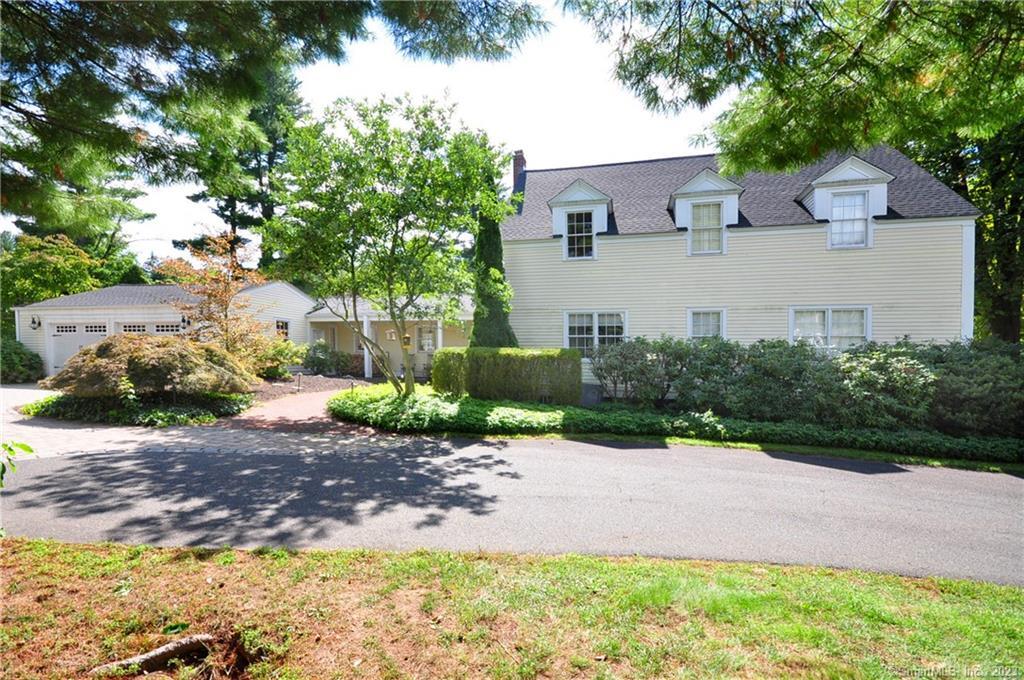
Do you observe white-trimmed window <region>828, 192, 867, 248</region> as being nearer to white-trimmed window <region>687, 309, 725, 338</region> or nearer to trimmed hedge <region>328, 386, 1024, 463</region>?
white-trimmed window <region>687, 309, 725, 338</region>

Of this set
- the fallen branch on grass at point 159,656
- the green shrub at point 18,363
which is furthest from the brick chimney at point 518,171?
the green shrub at point 18,363

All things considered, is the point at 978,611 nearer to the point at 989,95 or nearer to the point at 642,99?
the point at 989,95

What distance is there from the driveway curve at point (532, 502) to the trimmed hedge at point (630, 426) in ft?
2.98

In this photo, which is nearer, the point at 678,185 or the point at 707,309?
the point at 707,309

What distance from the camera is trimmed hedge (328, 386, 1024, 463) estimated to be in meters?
7.80

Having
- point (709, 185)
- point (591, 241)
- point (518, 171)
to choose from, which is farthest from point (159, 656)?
point (518, 171)

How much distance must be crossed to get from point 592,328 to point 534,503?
9916 millimetres

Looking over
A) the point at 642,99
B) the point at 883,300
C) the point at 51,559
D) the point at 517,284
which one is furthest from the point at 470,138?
the point at 883,300

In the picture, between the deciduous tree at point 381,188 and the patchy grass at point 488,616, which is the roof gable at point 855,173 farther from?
the patchy grass at point 488,616

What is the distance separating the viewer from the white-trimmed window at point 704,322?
1379cm

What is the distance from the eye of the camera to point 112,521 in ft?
14.8

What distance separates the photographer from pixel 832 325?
Answer: 13.0 meters

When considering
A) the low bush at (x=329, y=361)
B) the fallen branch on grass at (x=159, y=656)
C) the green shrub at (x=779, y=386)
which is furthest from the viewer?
the low bush at (x=329, y=361)

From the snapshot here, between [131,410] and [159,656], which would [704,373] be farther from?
[131,410]
